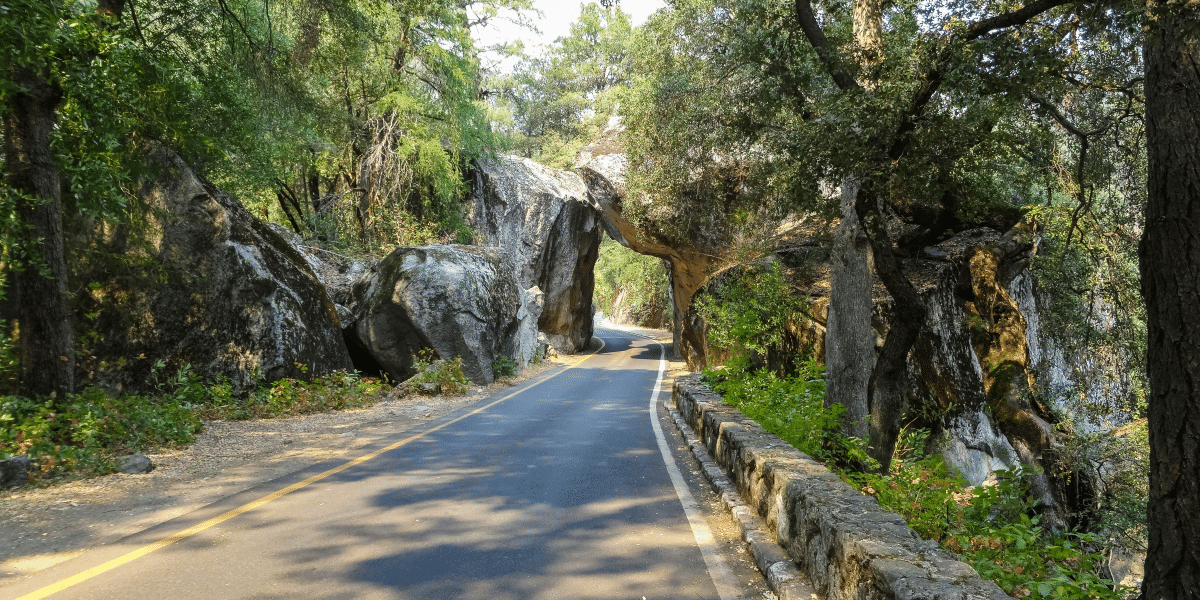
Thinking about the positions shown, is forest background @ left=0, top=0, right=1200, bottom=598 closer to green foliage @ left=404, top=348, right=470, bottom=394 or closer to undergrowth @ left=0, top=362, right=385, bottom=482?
undergrowth @ left=0, top=362, right=385, bottom=482

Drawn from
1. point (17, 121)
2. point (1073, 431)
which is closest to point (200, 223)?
point (17, 121)

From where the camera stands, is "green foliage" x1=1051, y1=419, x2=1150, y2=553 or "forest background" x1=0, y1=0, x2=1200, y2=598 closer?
"forest background" x1=0, y1=0, x2=1200, y2=598

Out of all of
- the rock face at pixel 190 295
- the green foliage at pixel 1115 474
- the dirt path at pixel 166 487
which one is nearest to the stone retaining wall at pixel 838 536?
the dirt path at pixel 166 487

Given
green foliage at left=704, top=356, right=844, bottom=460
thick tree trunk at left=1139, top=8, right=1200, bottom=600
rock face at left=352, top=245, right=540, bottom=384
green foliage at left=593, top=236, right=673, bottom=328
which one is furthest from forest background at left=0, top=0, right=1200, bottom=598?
green foliage at left=593, top=236, right=673, bottom=328

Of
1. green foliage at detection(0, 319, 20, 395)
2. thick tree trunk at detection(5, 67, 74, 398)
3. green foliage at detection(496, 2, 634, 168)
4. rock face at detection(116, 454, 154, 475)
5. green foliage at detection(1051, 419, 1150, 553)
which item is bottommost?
green foliage at detection(1051, 419, 1150, 553)

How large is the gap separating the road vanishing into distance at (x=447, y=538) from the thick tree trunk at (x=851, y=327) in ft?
7.81

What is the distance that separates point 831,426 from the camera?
8273 mm

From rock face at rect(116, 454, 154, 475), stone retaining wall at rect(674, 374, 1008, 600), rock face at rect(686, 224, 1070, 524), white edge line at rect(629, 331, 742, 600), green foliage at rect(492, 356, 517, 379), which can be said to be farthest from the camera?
green foliage at rect(492, 356, 517, 379)

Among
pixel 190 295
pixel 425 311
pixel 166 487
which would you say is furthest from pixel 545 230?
pixel 166 487

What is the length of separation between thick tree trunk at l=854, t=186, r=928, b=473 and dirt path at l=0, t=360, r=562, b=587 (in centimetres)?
689

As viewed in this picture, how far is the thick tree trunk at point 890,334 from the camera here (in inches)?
317

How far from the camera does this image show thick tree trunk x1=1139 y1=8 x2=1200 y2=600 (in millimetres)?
3793

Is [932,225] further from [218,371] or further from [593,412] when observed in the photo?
[218,371]

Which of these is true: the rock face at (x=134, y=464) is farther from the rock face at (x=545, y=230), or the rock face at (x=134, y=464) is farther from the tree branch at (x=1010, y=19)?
the rock face at (x=545, y=230)
